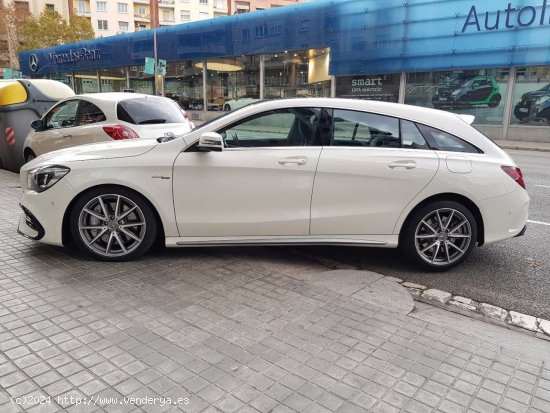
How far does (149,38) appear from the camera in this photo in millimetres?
34062

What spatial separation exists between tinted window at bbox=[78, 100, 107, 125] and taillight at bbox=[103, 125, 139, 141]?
37cm

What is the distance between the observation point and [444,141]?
4.55 meters

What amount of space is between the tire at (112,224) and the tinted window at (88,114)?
11.6 feet

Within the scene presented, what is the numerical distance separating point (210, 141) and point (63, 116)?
5.21 m

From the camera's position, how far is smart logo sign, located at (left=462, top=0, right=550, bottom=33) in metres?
18.6

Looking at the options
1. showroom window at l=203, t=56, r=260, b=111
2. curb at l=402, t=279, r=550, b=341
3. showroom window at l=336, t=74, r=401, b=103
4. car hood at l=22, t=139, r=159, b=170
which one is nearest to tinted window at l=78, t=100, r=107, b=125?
car hood at l=22, t=139, r=159, b=170

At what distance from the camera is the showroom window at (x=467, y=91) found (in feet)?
67.6

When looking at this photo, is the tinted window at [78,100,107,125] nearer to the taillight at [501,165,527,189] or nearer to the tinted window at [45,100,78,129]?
the tinted window at [45,100,78,129]

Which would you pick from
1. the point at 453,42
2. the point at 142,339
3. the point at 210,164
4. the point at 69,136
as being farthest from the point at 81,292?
the point at 453,42

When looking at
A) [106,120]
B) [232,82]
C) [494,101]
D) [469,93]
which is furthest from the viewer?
[232,82]

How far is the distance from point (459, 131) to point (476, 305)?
1.71 m

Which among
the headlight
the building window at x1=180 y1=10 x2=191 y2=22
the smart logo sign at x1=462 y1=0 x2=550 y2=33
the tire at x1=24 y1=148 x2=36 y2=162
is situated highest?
the building window at x1=180 y1=10 x2=191 y2=22

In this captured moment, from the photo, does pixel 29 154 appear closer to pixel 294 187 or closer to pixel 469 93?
pixel 294 187

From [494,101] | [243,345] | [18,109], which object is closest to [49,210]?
[243,345]
